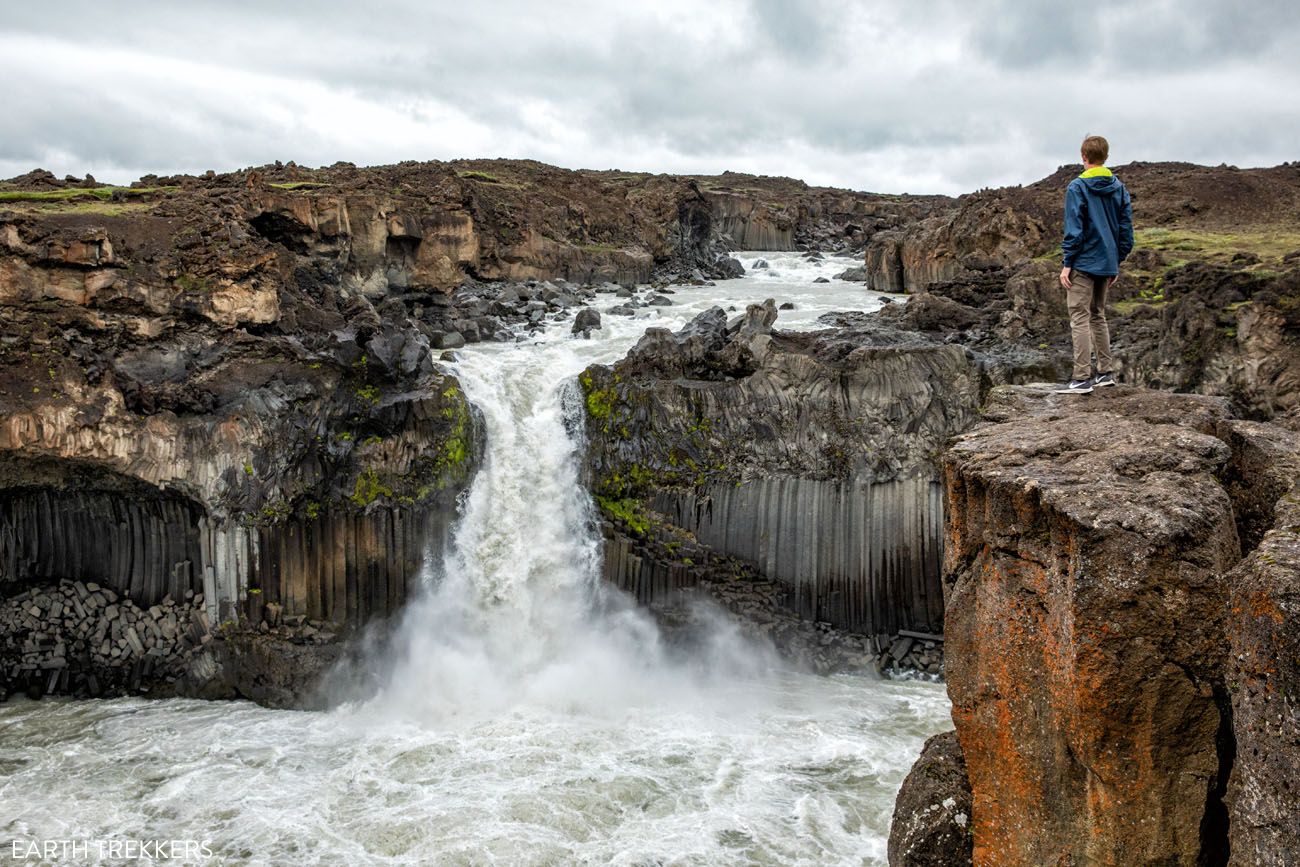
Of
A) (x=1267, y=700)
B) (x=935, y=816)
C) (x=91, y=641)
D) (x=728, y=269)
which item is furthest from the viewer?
(x=728, y=269)

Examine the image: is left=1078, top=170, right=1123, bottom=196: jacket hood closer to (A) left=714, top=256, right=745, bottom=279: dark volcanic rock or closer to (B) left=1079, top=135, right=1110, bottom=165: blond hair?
(B) left=1079, top=135, right=1110, bottom=165: blond hair

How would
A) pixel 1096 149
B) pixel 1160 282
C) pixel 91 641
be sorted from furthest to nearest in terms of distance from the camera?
1. pixel 1160 282
2. pixel 91 641
3. pixel 1096 149

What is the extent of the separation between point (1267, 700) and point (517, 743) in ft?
39.8

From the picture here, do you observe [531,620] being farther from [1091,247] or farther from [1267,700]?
[1267,700]

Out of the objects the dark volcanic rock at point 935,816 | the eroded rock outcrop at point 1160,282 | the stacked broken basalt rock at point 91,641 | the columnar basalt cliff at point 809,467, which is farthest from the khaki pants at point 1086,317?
the stacked broken basalt rock at point 91,641

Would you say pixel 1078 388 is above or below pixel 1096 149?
below

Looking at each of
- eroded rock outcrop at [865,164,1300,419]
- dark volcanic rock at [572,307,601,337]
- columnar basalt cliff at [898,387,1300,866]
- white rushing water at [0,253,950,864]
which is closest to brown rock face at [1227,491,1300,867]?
columnar basalt cliff at [898,387,1300,866]

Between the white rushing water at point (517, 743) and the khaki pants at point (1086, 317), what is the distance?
668 centimetres

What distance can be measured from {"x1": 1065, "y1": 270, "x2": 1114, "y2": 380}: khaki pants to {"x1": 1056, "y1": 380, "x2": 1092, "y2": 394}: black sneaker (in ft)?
0.30

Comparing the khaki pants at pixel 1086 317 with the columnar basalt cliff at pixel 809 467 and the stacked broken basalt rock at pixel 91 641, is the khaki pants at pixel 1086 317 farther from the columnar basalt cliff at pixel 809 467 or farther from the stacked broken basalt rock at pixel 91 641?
the stacked broken basalt rock at pixel 91 641

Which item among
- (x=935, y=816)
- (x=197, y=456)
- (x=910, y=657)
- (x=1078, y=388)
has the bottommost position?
(x=910, y=657)

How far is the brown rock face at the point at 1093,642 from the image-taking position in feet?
15.6

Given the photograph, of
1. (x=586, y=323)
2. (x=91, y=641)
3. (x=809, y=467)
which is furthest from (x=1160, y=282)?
(x=91, y=641)

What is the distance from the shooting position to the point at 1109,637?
16.0 feet
